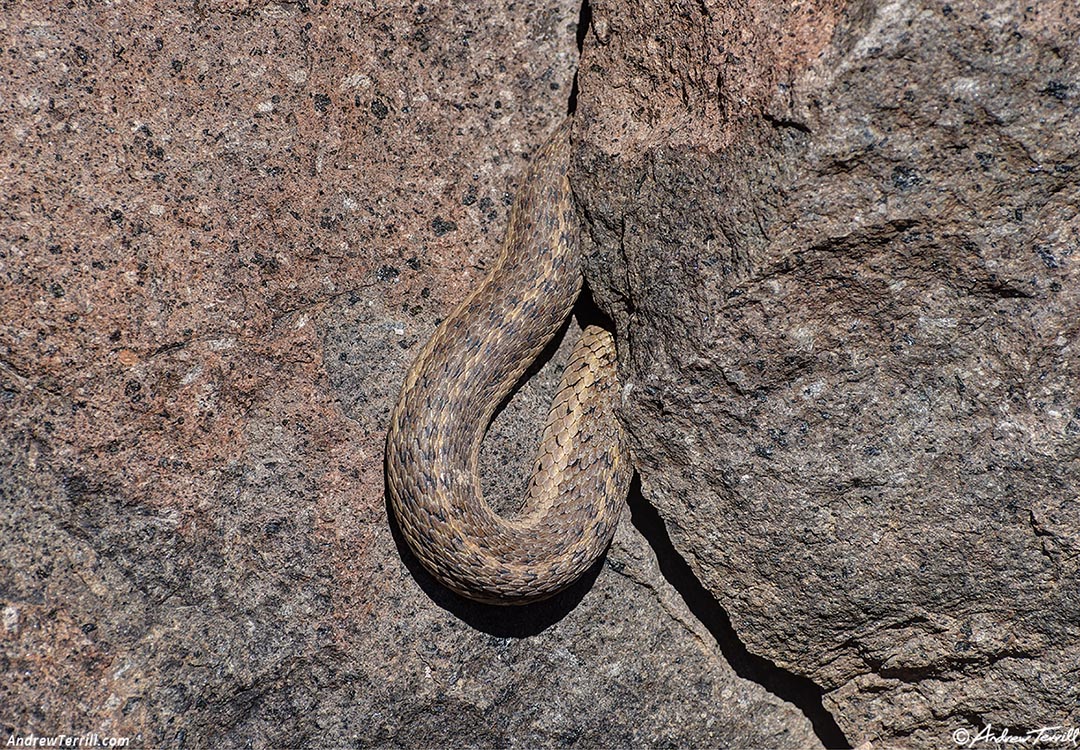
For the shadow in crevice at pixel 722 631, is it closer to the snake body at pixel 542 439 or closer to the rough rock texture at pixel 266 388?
the rough rock texture at pixel 266 388

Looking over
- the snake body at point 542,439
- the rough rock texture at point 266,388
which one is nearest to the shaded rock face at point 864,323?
the snake body at point 542,439

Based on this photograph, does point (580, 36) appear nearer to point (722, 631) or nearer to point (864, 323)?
point (864, 323)

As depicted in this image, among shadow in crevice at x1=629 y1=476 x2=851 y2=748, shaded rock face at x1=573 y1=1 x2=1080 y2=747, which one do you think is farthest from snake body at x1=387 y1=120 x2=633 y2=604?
shadow in crevice at x1=629 y1=476 x2=851 y2=748

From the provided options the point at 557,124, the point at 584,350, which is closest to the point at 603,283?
the point at 584,350

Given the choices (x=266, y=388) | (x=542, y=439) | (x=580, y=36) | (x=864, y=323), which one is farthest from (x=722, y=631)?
(x=580, y=36)

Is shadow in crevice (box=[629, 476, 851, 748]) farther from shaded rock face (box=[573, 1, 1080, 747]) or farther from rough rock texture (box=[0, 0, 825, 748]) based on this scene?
shaded rock face (box=[573, 1, 1080, 747])
